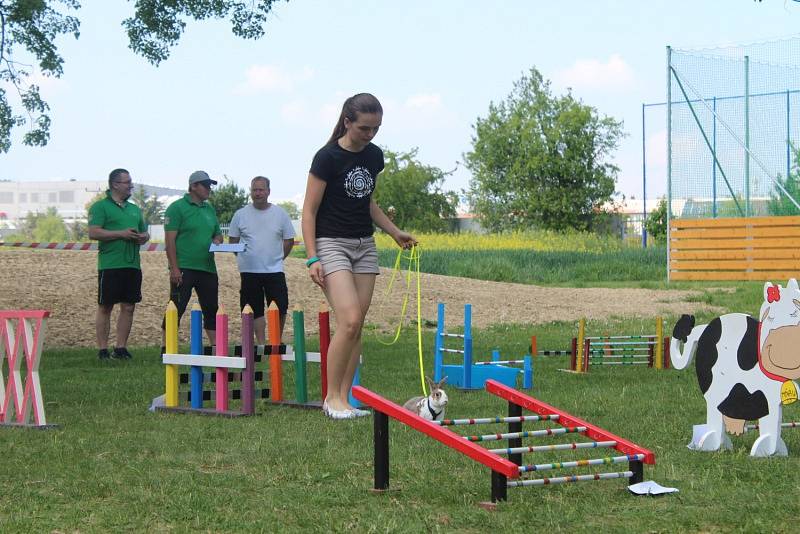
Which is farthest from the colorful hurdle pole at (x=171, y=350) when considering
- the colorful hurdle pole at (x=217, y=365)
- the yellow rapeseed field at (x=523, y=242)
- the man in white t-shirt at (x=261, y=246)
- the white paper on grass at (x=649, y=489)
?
the yellow rapeseed field at (x=523, y=242)

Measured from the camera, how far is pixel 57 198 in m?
167

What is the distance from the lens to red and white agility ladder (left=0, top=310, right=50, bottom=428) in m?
6.82

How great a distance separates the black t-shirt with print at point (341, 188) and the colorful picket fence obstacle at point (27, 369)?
6.10 ft

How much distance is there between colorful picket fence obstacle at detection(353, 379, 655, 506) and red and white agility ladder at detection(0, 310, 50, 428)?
2.84 m

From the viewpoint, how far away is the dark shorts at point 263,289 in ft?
33.6

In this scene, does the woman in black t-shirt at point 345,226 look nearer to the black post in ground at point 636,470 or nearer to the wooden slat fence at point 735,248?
the black post in ground at point 636,470

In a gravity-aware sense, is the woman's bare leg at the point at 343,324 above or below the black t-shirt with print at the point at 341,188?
below

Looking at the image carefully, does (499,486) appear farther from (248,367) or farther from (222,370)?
(222,370)


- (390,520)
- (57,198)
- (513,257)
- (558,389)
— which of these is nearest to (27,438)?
(390,520)

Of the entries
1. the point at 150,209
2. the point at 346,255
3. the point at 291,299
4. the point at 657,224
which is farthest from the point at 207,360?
the point at 150,209

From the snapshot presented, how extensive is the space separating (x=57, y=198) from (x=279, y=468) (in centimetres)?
17032

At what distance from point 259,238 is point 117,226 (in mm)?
1827

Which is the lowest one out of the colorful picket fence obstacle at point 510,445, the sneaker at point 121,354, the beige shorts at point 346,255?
the sneaker at point 121,354

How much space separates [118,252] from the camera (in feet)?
36.6
